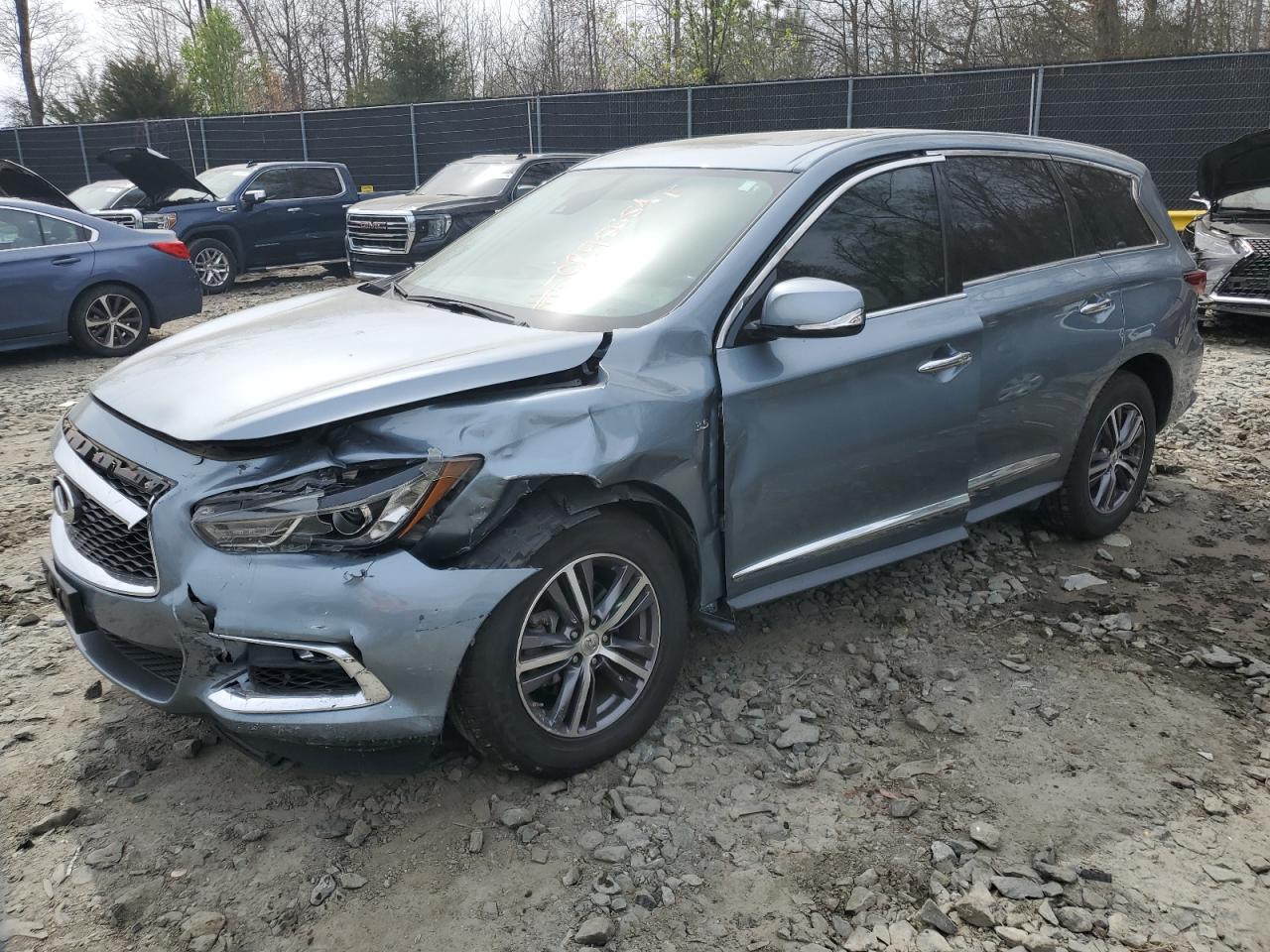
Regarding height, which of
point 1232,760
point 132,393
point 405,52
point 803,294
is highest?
point 405,52

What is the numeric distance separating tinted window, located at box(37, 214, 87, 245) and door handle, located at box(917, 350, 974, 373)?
8210 mm

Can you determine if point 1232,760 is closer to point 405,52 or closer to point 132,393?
point 132,393

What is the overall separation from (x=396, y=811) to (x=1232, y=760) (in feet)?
8.33

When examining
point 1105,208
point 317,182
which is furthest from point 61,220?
point 1105,208

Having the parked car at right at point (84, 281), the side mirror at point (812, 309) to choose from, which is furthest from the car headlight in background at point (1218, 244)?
the parked car at right at point (84, 281)

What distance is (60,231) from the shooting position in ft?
30.3

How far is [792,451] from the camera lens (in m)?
3.43

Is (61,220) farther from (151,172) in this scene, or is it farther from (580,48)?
(580,48)

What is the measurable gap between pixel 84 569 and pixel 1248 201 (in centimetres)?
983

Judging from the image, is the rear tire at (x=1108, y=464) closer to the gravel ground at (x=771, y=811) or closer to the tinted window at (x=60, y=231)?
the gravel ground at (x=771, y=811)

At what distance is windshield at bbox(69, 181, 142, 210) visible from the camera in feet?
45.4

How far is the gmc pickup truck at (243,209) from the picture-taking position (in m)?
13.2

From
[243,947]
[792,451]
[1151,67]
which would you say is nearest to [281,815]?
[243,947]

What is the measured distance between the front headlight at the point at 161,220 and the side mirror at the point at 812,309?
11530 mm
